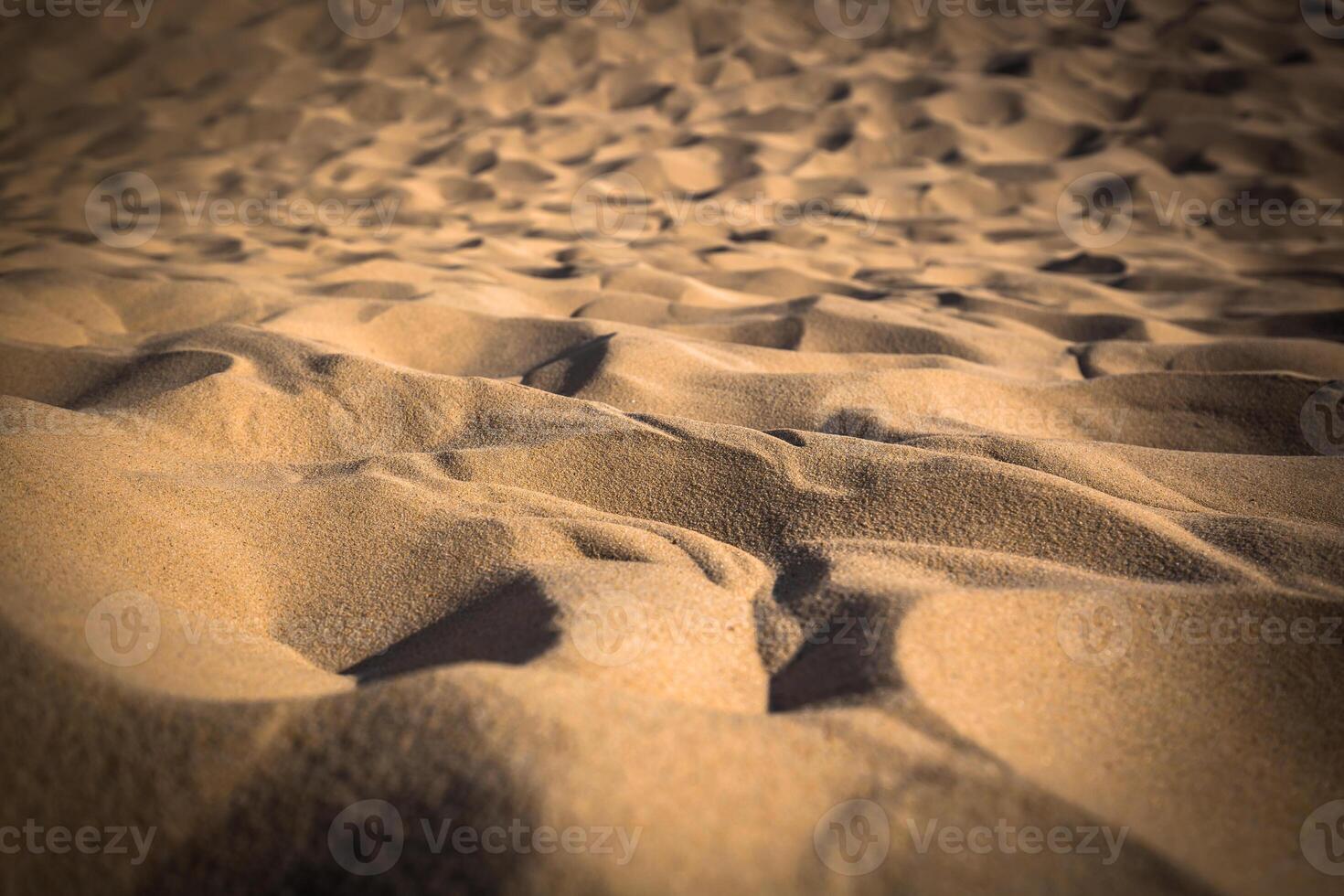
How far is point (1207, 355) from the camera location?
2154mm

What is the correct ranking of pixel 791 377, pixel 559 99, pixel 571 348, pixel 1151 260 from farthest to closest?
pixel 559 99 < pixel 1151 260 < pixel 571 348 < pixel 791 377

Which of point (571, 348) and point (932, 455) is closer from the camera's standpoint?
point (932, 455)

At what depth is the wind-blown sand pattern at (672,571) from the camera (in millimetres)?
655

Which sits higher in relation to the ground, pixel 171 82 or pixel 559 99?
pixel 171 82

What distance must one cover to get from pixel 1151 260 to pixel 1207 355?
1.49 metres

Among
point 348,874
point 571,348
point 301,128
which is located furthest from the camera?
point 301,128

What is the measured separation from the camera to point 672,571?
1.03 metres

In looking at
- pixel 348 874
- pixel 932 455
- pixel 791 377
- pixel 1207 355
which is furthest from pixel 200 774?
pixel 1207 355

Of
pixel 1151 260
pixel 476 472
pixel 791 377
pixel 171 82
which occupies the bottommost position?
pixel 1151 260

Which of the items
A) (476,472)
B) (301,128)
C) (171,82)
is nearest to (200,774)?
(476,472)

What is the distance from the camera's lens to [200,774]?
68 cm

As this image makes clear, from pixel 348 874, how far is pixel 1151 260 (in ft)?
12.3

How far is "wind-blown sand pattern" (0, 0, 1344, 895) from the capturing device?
66 centimetres

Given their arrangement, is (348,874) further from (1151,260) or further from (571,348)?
(1151,260)
